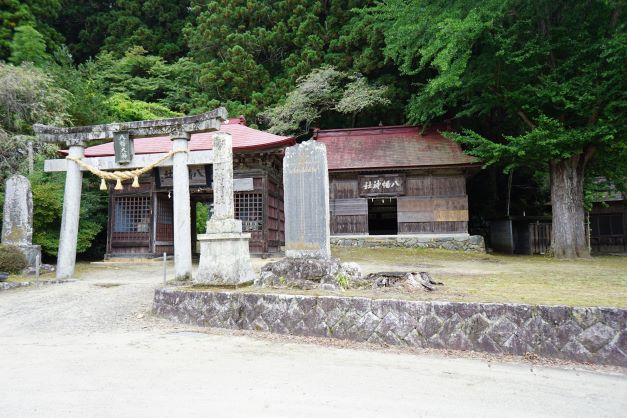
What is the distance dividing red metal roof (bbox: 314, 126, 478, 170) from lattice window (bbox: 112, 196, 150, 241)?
25.7 ft

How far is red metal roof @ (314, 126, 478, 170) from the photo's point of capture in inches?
687

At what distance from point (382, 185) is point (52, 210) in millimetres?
→ 12527

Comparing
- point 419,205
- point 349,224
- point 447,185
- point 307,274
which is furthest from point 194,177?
point 447,185

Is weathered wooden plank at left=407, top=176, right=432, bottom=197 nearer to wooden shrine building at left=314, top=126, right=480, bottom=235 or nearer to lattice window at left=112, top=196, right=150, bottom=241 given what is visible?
wooden shrine building at left=314, top=126, right=480, bottom=235

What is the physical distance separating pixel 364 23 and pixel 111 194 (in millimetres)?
14623

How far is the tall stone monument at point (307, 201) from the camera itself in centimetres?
775

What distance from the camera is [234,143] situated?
47.2 feet

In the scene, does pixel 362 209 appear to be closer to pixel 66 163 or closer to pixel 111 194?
pixel 111 194

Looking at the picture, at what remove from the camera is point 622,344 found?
14.5 feet

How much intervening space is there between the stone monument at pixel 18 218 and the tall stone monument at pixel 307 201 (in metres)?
7.79

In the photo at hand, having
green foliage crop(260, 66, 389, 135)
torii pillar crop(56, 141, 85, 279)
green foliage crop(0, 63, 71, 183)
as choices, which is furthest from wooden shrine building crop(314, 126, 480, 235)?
green foliage crop(0, 63, 71, 183)

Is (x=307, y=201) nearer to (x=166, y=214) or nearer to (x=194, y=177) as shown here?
(x=194, y=177)

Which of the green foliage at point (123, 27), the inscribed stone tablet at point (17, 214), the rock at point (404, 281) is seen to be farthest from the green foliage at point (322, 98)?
the rock at point (404, 281)

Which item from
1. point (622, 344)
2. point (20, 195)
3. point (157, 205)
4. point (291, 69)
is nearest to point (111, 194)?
point (157, 205)
